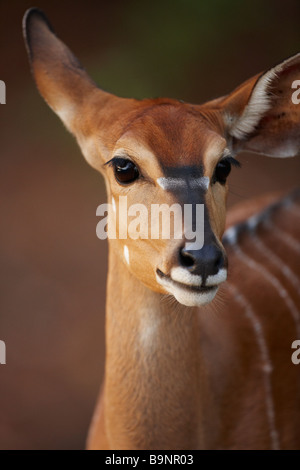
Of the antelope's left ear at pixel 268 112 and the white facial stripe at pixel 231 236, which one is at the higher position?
the white facial stripe at pixel 231 236

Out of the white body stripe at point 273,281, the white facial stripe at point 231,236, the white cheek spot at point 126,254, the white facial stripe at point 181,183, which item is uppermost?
the white facial stripe at point 231,236

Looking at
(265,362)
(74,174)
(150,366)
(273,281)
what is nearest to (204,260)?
(150,366)

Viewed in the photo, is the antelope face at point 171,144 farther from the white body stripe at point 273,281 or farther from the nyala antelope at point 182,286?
the white body stripe at point 273,281

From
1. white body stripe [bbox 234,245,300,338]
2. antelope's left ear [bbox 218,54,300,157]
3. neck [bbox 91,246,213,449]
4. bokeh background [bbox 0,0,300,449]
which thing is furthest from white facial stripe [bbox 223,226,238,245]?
bokeh background [bbox 0,0,300,449]

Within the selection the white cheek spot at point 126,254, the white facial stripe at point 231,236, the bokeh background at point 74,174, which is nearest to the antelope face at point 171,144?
the white cheek spot at point 126,254

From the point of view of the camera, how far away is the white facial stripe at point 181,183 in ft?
6.40

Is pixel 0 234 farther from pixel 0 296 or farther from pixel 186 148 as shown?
pixel 186 148

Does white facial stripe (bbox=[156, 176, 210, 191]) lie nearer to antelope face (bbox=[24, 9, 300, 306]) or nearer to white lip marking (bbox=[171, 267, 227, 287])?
antelope face (bbox=[24, 9, 300, 306])

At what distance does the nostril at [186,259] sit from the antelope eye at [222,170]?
0.38m

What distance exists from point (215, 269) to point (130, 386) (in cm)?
69

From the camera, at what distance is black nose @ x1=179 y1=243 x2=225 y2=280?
1.79 meters

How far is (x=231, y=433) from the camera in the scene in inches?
101

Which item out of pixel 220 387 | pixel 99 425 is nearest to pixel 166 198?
pixel 220 387

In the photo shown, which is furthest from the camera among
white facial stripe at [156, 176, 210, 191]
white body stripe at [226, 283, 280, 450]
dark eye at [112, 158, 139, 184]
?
white body stripe at [226, 283, 280, 450]
